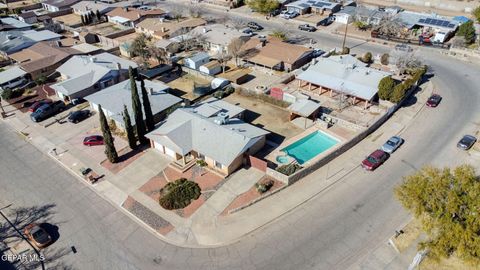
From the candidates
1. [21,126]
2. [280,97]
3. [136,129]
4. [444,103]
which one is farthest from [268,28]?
[21,126]

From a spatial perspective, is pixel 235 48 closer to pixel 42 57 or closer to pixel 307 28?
pixel 307 28

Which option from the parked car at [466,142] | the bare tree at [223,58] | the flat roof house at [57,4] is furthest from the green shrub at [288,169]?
the flat roof house at [57,4]

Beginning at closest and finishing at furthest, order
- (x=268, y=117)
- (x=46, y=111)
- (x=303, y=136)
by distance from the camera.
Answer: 1. (x=303, y=136)
2. (x=268, y=117)
3. (x=46, y=111)

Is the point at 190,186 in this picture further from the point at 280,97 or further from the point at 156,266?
the point at 280,97

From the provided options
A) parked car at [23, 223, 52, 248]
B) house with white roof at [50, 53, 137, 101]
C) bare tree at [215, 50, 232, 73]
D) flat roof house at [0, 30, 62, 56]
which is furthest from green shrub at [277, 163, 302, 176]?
flat roof house at [0, 30, 62, 56]

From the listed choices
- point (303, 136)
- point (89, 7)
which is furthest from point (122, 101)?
point (89, 7)

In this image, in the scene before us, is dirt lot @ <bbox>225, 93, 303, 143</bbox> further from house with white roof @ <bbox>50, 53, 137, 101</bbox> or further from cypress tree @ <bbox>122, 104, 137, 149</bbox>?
house with white roof @ <bbox>50, 53, 137, 101</bbox>

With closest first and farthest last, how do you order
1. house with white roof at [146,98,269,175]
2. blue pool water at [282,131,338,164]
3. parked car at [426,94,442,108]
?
house with white roof at [146,98,269,175] → blue pool water at [282,131,338,164] → parked car at [426,94,442,108]
